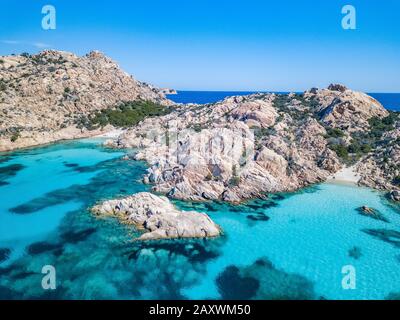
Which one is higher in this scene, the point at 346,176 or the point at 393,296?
the point at 346,176

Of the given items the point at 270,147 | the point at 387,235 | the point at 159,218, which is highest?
the point at 270,147

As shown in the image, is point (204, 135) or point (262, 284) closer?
point (262, 284)

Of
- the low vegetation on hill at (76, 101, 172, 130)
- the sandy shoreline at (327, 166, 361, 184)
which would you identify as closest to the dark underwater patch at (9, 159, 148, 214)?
the sandy shoreline at (327, 166, 361, 184)

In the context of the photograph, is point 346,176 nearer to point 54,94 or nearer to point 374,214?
point 374,214

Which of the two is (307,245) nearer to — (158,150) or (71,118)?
(158,150)

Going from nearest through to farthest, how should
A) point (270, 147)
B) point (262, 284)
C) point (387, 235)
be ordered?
point (262, 284) → point (387, 235) → point (270, 147)

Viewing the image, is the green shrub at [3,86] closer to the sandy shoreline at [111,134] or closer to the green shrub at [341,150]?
the sandy shoreline at [111,134]

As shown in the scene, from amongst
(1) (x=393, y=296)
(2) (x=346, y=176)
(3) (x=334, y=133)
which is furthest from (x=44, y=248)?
(3) (x=334, y=133)
